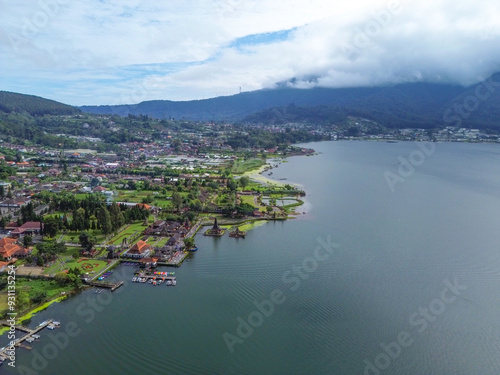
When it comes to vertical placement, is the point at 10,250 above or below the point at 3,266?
above

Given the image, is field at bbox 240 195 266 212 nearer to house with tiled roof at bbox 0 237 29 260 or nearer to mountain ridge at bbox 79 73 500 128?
house with tiled roof at bbox 0 237 29 260

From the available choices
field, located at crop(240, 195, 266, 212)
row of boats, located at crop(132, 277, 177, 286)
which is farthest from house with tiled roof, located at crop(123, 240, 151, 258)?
field, located at crop(240, 195, 266, 212)

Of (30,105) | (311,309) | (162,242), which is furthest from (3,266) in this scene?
(30,105)

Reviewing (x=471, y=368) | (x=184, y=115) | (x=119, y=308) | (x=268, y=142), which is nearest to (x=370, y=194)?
(x=471, y=368)

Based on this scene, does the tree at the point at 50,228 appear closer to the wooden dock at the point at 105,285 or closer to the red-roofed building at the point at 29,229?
the red-roofed building at the point at 29,229

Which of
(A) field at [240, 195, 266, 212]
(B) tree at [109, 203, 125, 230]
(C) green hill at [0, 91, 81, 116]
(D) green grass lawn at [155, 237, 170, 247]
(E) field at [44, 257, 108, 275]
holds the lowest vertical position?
(E) field at [44, 257, 108, 275]

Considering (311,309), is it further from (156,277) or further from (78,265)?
(78,265)

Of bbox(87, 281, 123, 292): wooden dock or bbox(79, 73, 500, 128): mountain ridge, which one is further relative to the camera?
bbox(79, 73, 500, 128): mountain ridge
